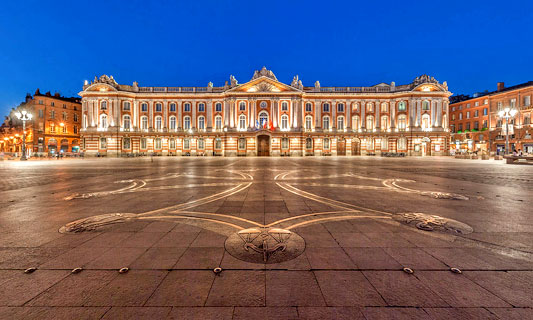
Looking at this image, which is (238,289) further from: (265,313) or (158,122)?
(158,122)

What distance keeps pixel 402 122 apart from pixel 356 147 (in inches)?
387

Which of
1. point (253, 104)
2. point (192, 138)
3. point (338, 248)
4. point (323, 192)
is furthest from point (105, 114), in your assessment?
point (338, 248)

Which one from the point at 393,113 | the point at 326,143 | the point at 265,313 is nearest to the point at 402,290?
the point at 265,313

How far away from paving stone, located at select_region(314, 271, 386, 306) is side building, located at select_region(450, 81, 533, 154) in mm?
49787

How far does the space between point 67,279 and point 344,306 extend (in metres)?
3.15

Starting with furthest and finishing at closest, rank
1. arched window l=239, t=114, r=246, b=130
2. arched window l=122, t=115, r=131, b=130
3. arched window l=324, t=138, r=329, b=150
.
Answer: arched window l=324, t=138, r=329, b=150, arched window l=122, t=115, r=131, b=130, arched window l=239, t=114, r=246, b=130

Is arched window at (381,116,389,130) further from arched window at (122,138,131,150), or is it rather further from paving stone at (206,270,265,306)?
arched window at (122,138,131,150)

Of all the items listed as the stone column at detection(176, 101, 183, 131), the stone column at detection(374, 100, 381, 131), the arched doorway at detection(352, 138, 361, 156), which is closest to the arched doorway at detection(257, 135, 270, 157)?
the stone column at detection(176, 101, 183, 131)

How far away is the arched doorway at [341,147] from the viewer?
1844 inches

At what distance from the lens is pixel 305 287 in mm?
2598

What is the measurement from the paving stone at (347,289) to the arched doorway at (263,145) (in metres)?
42.6

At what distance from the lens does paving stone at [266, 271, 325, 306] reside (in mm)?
2354

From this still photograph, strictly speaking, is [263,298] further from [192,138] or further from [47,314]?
[192,138]

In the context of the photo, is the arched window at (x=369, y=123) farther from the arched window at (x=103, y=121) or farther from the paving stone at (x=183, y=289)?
the arched window at (x=103, y=121)
